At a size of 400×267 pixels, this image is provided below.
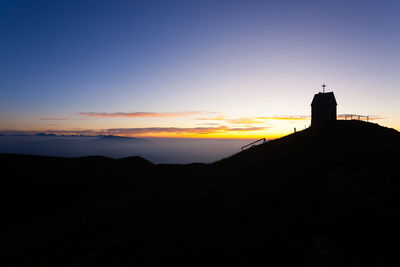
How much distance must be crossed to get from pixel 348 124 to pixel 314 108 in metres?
7.11

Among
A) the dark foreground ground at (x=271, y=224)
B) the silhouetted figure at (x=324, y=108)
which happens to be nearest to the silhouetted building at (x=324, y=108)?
the silhouetted figure at (x=324, y=108)

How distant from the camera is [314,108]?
38.0m

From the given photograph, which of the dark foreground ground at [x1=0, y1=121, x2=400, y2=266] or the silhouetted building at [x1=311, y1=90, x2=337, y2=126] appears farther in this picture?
the silhouetted building at [x1=311, y1=90, x2=337, y2=126]

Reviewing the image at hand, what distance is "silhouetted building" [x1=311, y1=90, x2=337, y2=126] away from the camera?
119 feet

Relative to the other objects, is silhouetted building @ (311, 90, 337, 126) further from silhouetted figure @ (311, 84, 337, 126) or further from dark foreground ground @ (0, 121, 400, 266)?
dark foreground ground @ (0, 121, 400, 266)

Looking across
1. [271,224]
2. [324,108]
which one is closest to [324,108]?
[324,108]

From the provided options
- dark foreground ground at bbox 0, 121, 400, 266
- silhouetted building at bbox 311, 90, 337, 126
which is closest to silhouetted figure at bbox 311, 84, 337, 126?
silhouetted building at bbox 311, 90, 337, 126

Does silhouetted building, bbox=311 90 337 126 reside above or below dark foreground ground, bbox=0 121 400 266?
above

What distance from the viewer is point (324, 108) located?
36.5 meters

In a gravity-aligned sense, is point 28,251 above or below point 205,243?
below

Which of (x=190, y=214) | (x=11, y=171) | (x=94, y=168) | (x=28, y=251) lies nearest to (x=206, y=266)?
(x=190, y=214)

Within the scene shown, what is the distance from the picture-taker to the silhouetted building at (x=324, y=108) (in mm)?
36156

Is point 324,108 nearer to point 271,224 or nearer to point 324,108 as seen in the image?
point 324,108

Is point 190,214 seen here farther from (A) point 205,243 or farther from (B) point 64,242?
(B) point 64,242
